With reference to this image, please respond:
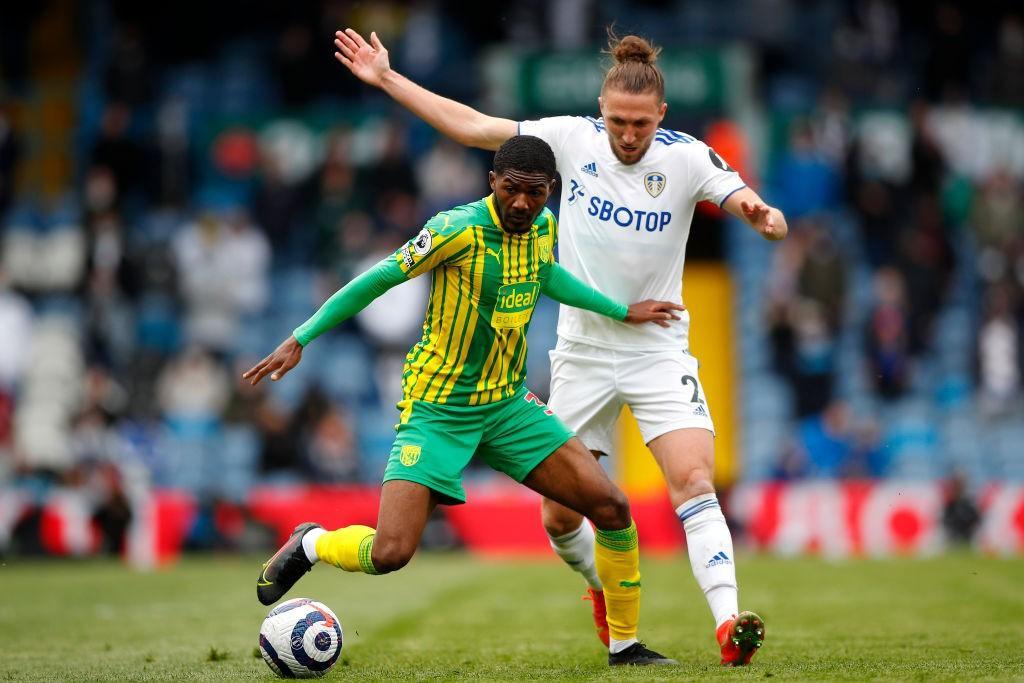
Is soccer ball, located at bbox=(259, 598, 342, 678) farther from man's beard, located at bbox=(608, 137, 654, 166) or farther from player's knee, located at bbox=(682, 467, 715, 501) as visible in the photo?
man's beard, located at bbox=(608, 137, 654, 166)

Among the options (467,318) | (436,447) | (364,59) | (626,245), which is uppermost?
(364,59)

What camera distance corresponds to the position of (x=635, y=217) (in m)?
7.76

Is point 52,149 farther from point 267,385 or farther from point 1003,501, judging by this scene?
point 1003,501

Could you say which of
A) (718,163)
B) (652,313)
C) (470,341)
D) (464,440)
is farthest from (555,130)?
(464,440)

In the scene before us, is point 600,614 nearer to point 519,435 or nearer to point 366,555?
point 519,435

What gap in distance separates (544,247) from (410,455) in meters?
1.23

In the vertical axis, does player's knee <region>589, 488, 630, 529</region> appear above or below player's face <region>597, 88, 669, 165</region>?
below

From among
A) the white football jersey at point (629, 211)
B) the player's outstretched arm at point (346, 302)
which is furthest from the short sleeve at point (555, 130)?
the player's outstretched arm at point (346, 302)

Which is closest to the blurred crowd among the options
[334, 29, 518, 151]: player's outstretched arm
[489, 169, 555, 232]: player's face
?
[334, 29, 518, 151]: player's outstretched arm

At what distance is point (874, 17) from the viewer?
21.6 meters

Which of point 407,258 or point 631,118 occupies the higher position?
point 631,118

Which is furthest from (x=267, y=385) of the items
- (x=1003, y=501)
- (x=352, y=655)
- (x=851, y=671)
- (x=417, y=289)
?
(x=851, y=671)

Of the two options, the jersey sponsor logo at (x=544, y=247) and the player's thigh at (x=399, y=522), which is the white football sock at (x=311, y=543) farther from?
the jersey sponsor logo at (x=544, y=247)

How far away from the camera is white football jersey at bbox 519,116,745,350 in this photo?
7758 millimetres
